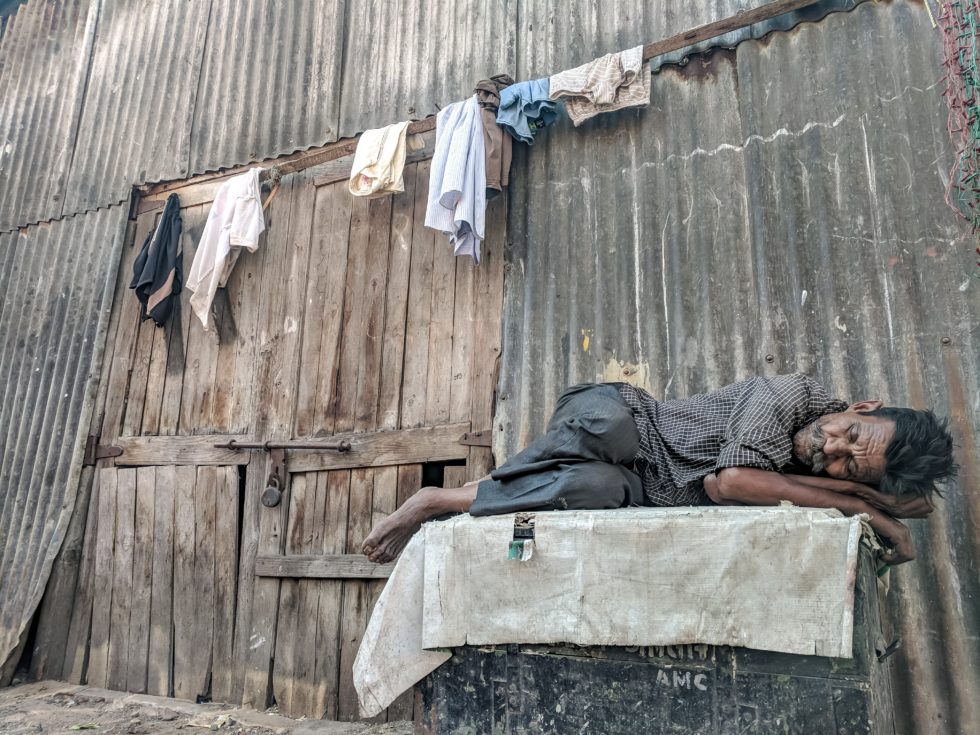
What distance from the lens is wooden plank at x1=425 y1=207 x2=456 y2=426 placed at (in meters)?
4.08

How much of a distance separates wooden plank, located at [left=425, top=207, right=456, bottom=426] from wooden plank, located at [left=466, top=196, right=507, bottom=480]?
160 mm

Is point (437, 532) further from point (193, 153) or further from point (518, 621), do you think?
point (193, 153)

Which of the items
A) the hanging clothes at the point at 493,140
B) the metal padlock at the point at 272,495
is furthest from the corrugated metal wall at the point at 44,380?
the hanging clothes at the point at 493,140

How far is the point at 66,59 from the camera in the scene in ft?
21.5

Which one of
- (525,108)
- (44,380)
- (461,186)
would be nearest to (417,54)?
(525,108)

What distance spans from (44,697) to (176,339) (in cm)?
235

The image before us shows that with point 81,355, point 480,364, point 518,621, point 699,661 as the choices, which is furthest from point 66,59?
point 699,661

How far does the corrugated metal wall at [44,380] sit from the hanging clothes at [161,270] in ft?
1.65

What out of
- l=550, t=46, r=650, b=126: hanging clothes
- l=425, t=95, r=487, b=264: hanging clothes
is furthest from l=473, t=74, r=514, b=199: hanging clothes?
l=550, t=46, r=650, b=126: hanging clothes

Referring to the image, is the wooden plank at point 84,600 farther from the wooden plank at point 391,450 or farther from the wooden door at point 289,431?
the wooden plank at point 391,450

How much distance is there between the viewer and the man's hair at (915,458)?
229 cm

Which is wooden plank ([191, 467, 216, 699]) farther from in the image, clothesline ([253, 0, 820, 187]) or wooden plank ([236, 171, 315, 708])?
clothesline ([253, 0, 820, 187])

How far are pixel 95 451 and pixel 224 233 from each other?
1.81m

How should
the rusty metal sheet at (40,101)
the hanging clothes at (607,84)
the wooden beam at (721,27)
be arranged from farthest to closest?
the rusty metal sheet at (40,101) < the hanging clothes at (607,84) < the wooden beam at (721,27)
